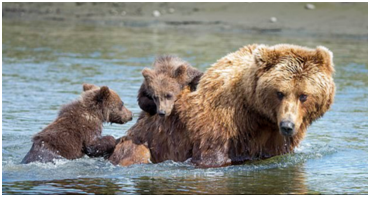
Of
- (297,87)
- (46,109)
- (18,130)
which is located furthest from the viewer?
(46,109)

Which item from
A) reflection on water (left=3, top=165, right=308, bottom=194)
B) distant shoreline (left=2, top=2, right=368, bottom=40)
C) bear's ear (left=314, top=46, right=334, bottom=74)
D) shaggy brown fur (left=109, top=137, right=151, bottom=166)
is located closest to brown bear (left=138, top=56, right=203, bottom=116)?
shaggy brown fur (left=109, top=137, right=151, bottom=166)

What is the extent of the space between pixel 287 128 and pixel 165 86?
4.86 ft

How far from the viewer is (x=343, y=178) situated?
7375mm

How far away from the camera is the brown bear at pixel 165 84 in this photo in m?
7.46

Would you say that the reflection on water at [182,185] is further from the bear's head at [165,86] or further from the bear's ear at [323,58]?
the bear's ear at [323,58]

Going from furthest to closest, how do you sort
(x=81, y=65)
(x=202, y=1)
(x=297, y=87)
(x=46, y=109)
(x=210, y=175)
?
(x=202, y=1) < (x=81, y=65) < (x=46, y=109) < (x=210, y=175) < (x=297, y=87)

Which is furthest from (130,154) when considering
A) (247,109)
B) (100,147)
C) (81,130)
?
(247,109)

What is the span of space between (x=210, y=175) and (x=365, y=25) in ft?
48.2

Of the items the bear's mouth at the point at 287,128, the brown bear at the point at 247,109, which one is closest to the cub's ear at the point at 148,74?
the brown bear at the point at 247,109

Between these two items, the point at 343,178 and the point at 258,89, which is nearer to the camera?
the point at 258,89

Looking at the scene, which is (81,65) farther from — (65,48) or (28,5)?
(28,5)

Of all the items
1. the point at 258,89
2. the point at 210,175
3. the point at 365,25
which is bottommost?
the point at 210,175

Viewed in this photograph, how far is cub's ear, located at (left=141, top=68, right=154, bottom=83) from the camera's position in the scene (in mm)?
7775

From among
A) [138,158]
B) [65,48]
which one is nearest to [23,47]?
[65,48]
